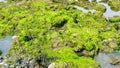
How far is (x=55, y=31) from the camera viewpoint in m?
58.2

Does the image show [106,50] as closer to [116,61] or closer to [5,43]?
[116,61]

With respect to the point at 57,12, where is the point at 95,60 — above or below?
below

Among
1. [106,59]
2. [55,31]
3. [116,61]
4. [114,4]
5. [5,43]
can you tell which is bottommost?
[106,59]

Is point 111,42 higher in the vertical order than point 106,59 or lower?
higher

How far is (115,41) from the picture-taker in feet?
184

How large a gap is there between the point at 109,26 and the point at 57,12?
1060 cm

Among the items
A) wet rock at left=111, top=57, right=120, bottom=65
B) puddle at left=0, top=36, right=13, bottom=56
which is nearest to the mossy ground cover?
puddle at left=0, top=36, right=13, bottom=56

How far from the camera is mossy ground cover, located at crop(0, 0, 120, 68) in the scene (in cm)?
5031

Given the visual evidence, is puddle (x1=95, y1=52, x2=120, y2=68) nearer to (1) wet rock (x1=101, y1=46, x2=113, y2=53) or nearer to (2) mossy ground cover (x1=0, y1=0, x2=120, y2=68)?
(1) wet rock (x1=101, y1=46, x2=113, y2=53)

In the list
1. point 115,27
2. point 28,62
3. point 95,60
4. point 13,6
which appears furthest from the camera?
point 13,6

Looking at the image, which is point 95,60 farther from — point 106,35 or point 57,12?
point 57,12

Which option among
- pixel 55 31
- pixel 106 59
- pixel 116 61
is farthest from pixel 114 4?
pixel 116 61

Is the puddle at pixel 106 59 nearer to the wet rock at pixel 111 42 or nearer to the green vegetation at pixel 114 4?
the wet rock at pixel 111 42

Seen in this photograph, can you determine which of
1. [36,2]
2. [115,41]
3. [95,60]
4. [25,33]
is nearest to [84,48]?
[95,60]
